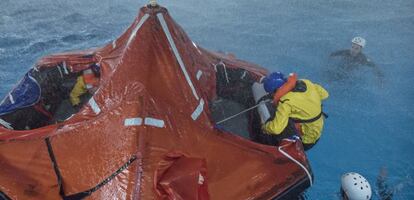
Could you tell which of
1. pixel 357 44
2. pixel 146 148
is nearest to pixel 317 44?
pixel 357 44

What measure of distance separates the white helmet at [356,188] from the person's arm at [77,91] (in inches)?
112

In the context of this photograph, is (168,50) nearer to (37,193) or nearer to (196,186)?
(196,186)

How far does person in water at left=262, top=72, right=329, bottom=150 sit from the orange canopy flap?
38 centimetres

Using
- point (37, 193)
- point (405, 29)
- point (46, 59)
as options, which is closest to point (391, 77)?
point (405, 29)

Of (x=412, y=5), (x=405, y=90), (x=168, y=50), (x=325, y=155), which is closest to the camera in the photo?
(x=168, y=50)

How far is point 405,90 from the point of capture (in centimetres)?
698

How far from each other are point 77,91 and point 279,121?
83.6 inches

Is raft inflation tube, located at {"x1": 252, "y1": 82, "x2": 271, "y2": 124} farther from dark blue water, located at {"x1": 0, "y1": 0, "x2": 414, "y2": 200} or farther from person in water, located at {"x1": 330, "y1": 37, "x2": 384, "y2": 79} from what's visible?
person in water, located at {"x1": 330, "y1": 37, "x2": 384, "y2": 79}

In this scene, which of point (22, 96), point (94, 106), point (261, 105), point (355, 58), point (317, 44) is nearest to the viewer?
point (94, 106)

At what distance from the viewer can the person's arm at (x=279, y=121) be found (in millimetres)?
3566

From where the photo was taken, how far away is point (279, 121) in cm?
358

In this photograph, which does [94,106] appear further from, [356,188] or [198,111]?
[356,188]

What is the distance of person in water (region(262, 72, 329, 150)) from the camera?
11.9ft

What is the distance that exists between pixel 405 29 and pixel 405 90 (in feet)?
10.8
